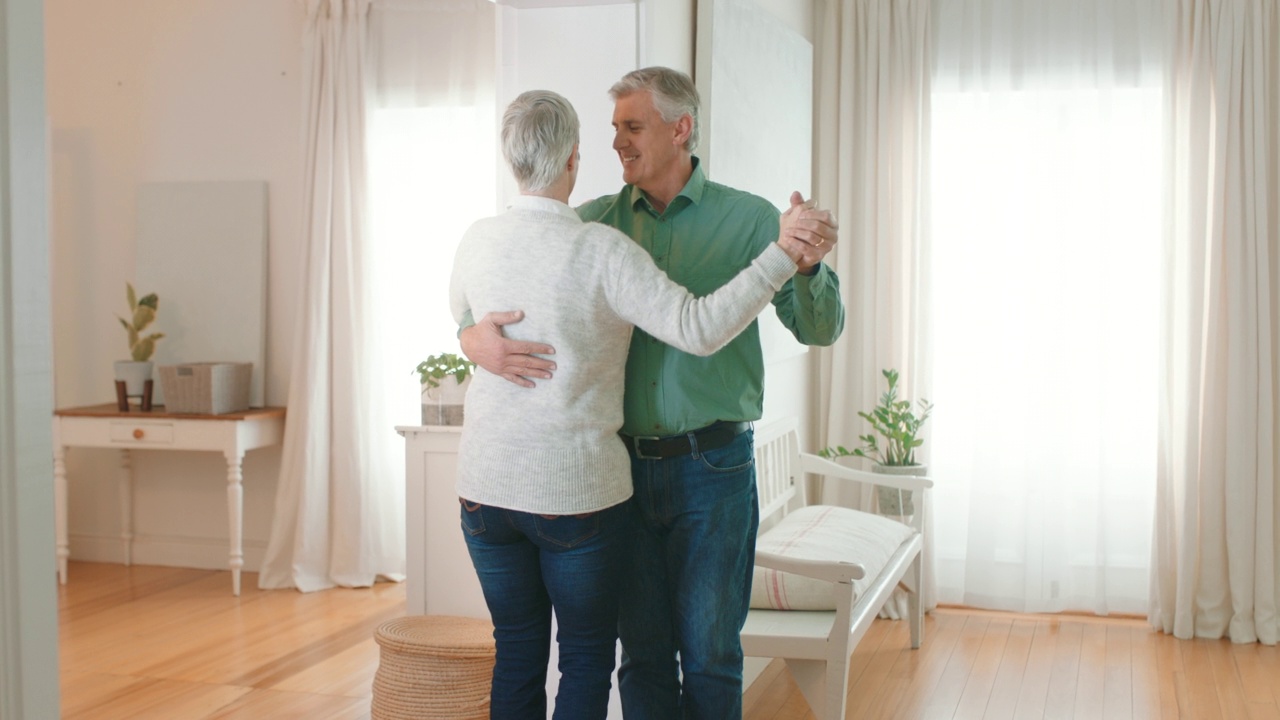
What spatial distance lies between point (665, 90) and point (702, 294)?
0.39m

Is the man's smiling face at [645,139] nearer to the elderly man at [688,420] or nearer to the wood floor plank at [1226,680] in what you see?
the elderly man at [688,420]

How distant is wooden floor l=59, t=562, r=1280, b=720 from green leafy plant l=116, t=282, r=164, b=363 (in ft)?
3.41

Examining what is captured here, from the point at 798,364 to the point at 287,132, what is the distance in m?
2.53

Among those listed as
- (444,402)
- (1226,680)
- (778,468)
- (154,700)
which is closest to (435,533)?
(444,402)

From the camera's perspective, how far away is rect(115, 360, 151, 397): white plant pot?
203 inches

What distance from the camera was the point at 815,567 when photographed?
2934 mm

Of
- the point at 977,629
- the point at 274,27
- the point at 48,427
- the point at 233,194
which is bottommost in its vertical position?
the point at 977,629

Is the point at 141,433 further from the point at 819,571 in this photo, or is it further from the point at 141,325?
the point at 819,571

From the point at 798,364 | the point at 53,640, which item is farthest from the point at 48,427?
the point at 798,364

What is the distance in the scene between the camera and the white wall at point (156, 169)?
5312 mm

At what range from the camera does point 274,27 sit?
Result: 527 centimetres

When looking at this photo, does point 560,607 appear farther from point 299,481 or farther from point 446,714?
point 299,481

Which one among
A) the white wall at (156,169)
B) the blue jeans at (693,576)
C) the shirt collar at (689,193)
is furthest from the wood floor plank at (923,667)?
the white wall at (156,169)

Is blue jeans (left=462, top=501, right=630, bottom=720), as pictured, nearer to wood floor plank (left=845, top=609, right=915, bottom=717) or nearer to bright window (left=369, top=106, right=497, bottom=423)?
wood floor plank (left=845, top=609, right=915, bottom=717)
